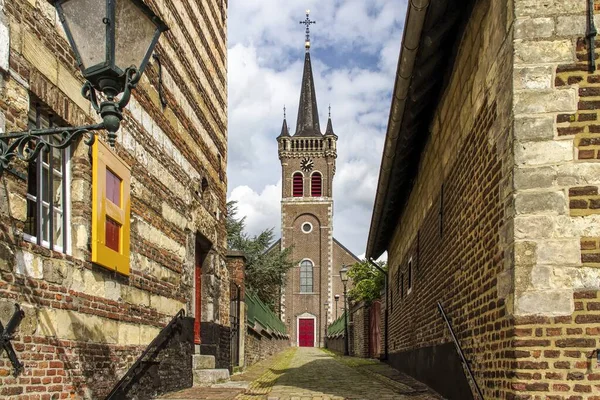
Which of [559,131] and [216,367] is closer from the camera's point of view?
[559,131]

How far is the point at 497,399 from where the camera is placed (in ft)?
16.9

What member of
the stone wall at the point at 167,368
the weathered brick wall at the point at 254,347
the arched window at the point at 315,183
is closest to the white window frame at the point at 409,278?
the stone wall at the point at 167,368

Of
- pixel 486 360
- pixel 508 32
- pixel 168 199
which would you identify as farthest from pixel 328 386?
pixel 508 32

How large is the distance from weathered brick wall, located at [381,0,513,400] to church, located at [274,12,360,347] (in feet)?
156

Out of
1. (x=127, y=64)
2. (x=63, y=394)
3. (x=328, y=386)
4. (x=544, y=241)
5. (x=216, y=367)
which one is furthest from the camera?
(x=216, y=367)

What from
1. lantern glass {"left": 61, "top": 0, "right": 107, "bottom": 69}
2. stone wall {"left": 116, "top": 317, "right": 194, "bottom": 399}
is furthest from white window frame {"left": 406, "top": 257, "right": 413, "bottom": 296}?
lantern glass {"left": 61, "top": 0, "right": 107, "bottom": 69}

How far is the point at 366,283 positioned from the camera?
82.7 feet

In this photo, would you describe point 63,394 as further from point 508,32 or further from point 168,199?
point 508,32

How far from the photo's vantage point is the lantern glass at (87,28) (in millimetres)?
3711

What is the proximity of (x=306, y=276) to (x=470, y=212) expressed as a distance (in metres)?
53.4

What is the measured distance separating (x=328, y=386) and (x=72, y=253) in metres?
6.34

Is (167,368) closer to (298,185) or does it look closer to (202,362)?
(202,362)

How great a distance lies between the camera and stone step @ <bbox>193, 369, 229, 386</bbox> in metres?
10.2

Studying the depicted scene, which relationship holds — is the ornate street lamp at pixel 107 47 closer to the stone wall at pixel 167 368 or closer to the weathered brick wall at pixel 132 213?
the weathered brick wall at pixel 132 213
